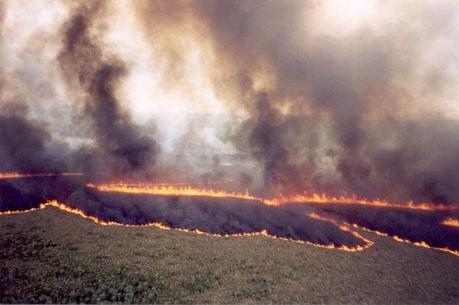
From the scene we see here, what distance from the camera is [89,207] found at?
2247 cm

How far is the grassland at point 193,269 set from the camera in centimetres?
1228

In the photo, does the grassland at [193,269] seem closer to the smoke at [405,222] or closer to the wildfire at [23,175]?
the smoke at [405,222]

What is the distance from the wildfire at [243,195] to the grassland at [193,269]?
29.0 feet

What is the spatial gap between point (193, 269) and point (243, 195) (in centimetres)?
1517

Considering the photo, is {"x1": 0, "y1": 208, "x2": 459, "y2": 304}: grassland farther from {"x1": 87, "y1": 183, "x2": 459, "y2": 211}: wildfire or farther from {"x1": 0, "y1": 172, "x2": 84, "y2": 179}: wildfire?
{"x1": 0, "y1": 172, "x2": 84, "y2": 179}: wildfire

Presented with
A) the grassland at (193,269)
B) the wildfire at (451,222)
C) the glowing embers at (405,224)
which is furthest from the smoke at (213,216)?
the wildfire at (451,222)

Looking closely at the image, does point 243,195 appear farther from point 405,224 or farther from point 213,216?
point 405,224

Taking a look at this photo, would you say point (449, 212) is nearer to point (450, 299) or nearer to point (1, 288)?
point (450, 299)

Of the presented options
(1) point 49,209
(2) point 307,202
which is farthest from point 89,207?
(2) point 307,202

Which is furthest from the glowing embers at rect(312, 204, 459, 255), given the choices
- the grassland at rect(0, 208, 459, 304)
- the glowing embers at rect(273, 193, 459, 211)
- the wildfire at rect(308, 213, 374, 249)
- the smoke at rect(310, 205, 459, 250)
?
the grassland at rect(0, 208, 459, 304)

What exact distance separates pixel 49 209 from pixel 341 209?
2144 cm

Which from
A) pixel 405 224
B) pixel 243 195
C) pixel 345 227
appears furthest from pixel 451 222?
pixel 243 195

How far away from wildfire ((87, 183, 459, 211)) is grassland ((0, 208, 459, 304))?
885 cm

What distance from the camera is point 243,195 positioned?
96.3ft
